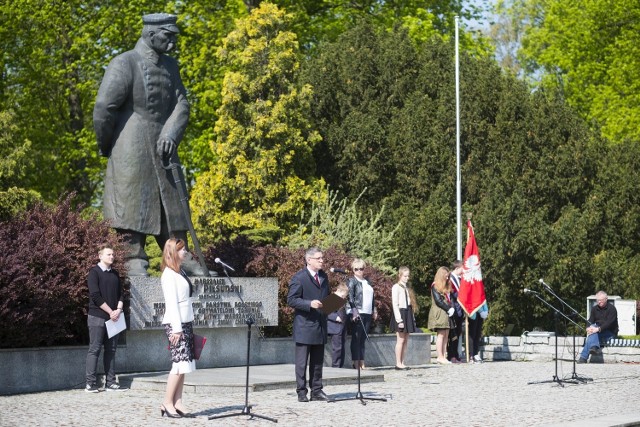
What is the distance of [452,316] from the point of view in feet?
73.1

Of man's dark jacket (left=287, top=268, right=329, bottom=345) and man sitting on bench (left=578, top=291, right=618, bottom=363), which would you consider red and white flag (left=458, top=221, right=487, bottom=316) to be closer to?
man sitting on bench (left=578, top=291, right=618, bottom=363)

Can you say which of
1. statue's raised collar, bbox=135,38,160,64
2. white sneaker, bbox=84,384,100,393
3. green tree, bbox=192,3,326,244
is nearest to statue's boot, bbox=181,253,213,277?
statue's raised collar, bbox=135,38,160,64

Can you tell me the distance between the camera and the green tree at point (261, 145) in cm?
2969

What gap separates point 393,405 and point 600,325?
10586 mm

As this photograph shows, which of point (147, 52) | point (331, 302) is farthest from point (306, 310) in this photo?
point (147, 52)

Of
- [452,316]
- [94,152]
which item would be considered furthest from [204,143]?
[452,316]

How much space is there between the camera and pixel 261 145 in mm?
30000

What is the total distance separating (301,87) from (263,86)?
4.76ft

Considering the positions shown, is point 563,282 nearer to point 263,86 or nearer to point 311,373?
point 263,86

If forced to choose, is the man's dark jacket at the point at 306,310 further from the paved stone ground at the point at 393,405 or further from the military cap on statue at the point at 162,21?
the military cap on statue at the point at 162,21

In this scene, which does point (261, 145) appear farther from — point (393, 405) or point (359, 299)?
point (393, 405)

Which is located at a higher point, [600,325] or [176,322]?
[600,325]

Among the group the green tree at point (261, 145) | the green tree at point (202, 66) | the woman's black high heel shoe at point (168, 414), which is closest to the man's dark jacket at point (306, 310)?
the woman's black high heel shoe at point (168, 414)

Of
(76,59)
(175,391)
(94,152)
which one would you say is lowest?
(175,391)
